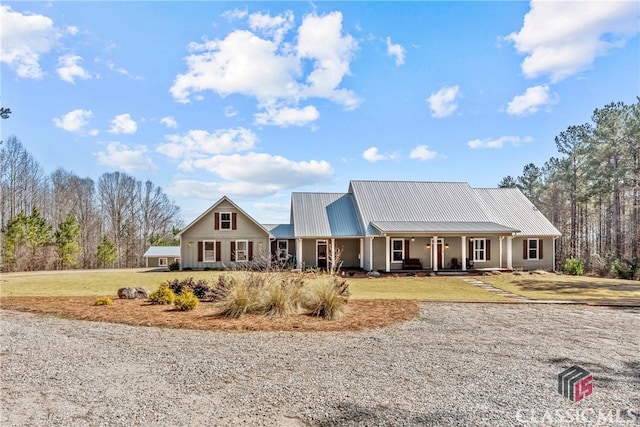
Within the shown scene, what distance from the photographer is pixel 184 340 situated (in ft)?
21.9

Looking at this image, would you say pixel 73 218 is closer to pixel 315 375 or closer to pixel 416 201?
pixel 416 201

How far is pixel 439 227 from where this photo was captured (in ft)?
74.5

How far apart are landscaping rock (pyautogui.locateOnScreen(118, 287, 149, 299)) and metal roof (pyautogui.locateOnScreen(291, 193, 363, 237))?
42.0ft

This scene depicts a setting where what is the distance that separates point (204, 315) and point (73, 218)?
1116 inches

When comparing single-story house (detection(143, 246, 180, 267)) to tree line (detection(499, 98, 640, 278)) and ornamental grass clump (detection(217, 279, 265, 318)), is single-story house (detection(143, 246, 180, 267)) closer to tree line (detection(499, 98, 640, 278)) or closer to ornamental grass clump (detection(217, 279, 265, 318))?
ornamental grass clump (detection(217, 279, 265, 318))

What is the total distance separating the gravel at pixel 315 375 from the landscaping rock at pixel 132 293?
325 centimetres

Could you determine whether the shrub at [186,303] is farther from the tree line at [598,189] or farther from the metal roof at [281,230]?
the tree line at [598,189]

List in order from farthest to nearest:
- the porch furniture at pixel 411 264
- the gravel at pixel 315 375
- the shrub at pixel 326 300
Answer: the porch furniture at pixel 411 264 < the shrub at pixel 326 300 < the gravel at pixel 315 375

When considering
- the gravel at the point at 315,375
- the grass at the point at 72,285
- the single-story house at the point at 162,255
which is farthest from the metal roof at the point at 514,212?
the single-story house at the point at 162,255

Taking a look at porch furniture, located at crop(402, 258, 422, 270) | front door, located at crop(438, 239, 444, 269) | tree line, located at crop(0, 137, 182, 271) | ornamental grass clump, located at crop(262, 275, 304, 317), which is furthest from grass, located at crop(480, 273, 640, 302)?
tree line, located at crop(0, 137, 182, 271)

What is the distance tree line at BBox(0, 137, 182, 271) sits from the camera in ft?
93.6

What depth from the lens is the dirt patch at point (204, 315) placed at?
25.6 ft

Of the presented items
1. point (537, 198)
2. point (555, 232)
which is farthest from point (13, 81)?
point (537, 198)

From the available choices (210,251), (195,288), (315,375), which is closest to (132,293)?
(195,288)
